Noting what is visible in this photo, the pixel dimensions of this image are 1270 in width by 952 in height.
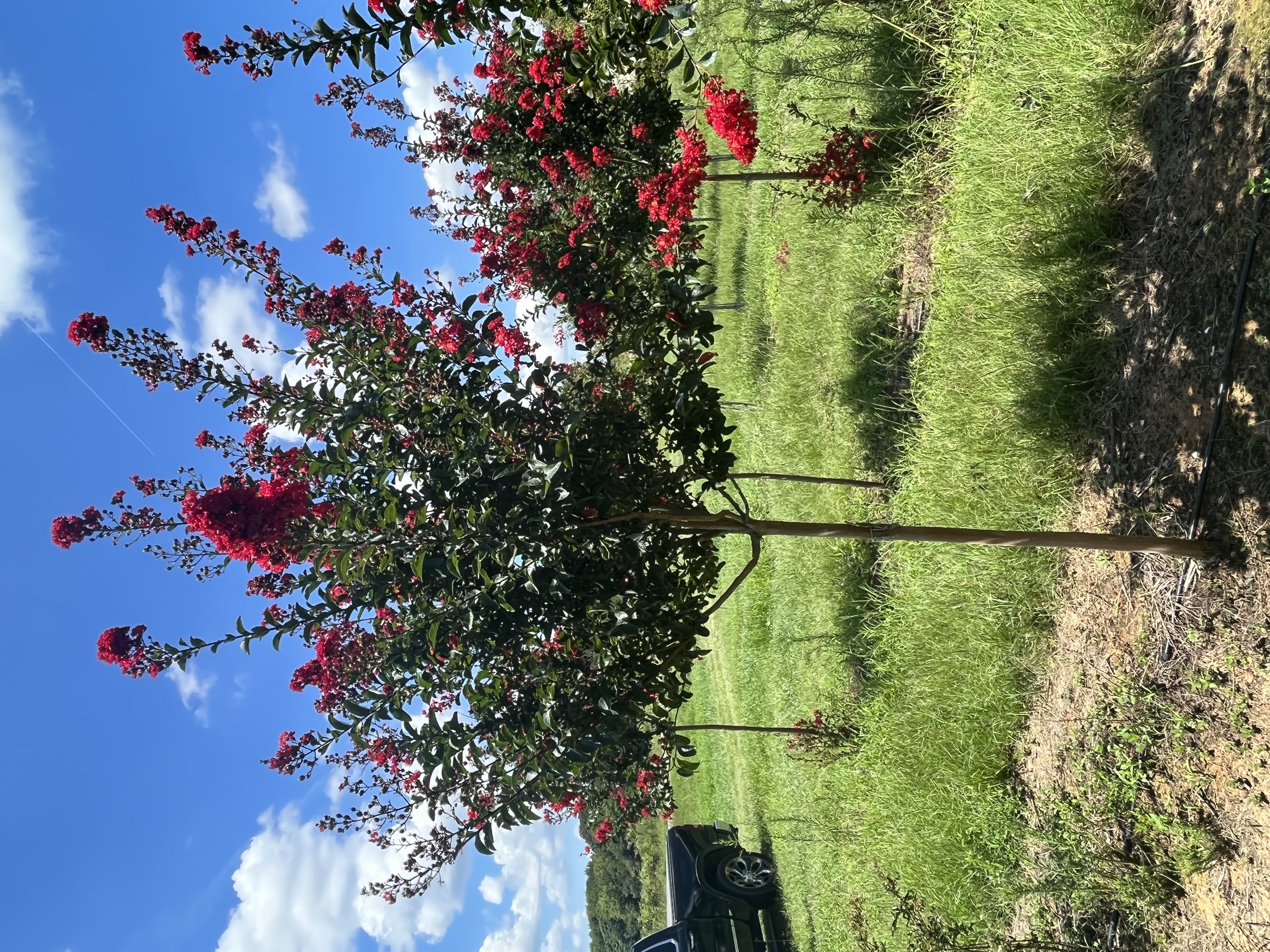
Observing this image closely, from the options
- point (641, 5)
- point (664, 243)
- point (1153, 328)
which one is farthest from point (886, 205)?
point (641, 5)

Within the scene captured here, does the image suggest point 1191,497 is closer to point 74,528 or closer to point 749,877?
point 74,528

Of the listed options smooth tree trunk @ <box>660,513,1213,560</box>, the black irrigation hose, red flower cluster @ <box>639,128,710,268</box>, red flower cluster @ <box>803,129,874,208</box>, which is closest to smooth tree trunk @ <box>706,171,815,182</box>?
red flower cluster @ <box>803,129,874,208</box>

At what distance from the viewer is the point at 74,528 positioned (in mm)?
3832

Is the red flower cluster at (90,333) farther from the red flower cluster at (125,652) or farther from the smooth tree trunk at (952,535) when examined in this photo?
the smooth tree trunk at (952,535)

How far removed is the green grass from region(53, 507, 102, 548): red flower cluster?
4.97 meters

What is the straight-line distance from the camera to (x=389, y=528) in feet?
11.7

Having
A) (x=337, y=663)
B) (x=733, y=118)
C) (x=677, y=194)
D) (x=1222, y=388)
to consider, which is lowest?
(x=337, y=663)

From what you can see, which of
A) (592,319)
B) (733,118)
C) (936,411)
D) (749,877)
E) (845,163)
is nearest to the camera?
(733,118)

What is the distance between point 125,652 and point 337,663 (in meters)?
0.99

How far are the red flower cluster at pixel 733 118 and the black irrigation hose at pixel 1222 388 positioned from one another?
2.62 m

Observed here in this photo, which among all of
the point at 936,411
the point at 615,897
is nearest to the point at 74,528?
the point at 936,411

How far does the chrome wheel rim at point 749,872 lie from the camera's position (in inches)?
333

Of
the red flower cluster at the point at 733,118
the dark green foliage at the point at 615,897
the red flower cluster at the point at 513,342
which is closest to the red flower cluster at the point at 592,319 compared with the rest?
the red flower cluster at the point at 513,342

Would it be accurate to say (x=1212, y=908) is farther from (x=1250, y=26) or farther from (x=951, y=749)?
(x=1250, y=26)
